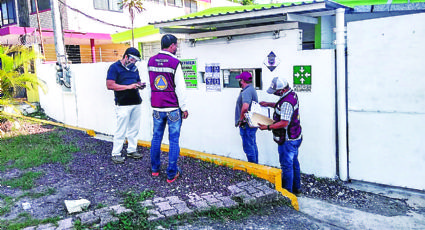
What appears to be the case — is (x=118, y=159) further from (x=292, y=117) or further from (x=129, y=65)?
(x=292, y=117)

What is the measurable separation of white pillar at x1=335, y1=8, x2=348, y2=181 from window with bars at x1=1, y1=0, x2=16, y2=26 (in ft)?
62.7

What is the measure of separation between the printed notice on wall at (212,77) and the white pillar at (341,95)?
2223 millimetres

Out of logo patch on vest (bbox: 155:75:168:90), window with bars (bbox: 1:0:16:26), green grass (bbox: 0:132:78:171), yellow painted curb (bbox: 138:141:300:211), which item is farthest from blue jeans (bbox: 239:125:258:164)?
window with bars (bbox: 1:0:16:26)

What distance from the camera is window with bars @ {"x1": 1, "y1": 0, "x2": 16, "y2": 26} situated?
1943 centimetres

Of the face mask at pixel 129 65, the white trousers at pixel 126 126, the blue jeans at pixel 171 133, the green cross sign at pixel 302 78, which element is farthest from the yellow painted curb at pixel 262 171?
the face mask at pixel 129 65

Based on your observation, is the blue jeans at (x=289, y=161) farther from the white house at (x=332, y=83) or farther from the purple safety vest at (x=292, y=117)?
the white house at (x=332, y=83)

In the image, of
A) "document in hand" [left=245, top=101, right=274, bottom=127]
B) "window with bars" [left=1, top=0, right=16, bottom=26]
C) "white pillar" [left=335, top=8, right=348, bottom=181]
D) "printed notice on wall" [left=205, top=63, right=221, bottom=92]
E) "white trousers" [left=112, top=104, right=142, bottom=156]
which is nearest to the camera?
"document in hand" [left=245, top=101, right=274, bottom=127]

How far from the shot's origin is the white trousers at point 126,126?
5.80 metres

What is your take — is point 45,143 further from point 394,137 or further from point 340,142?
point 394,137

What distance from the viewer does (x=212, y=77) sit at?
6.80 m

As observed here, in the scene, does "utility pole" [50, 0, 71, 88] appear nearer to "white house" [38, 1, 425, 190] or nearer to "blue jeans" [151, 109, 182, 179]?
"white house" [38, 1, 425, 190]

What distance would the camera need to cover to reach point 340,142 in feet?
17.6

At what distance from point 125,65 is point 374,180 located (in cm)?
403

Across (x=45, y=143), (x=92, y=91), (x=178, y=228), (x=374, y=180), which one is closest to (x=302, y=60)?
(x=374, y=180)
